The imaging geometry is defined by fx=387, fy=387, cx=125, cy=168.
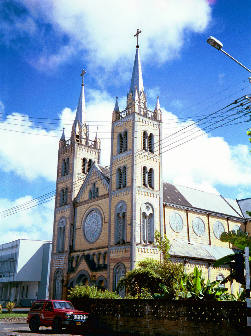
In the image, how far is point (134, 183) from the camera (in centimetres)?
3862

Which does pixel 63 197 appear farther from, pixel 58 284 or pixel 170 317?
pixel 170 317

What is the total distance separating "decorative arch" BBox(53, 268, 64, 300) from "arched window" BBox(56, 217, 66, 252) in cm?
264

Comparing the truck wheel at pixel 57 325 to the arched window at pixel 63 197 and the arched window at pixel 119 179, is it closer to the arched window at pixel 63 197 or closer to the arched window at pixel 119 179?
the arched window at pixel 119 179

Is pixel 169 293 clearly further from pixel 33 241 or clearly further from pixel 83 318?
pixel 33 241

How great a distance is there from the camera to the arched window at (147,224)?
37750 mm

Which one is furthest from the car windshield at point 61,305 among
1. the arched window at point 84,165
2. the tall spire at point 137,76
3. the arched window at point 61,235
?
the arched window at point 84,165

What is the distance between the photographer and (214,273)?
42.1 meters

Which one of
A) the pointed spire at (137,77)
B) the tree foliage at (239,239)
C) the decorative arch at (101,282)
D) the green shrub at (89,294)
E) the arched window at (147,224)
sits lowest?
the green shrub at (89,294)

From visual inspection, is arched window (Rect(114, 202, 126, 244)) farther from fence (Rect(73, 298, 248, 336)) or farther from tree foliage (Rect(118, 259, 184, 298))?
fence (Rect(73, 298, 248, 336))

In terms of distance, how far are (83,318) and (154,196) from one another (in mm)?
20143

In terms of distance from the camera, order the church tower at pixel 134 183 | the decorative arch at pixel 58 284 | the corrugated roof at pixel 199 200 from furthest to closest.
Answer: the corrugated roof at pixel 199 200
the decorative arch at pixel 58 284
the church tower at pixel 134 183

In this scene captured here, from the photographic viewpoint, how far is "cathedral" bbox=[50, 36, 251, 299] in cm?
3813

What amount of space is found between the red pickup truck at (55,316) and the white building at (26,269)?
38.8m

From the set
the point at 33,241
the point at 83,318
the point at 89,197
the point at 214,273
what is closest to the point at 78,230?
the point at 89,197
